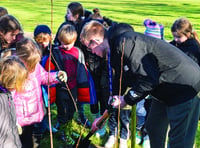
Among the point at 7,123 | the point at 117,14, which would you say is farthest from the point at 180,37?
the point at 117,14

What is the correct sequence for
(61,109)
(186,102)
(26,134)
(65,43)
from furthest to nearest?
(61,109) → (65,43) → (26,134) → (186,102)

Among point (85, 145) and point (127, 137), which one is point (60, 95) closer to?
point (127, 137)

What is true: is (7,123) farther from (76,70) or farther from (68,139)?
(76,70)

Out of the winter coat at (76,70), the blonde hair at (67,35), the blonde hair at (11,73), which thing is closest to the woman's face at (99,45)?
the blonde hair at (11,73)

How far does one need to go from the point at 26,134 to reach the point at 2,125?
3.22 ft

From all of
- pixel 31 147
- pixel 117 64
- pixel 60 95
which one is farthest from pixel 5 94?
pixel 60 95

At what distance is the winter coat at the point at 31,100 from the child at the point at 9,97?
0.45 metres

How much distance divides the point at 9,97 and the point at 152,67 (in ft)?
3.87

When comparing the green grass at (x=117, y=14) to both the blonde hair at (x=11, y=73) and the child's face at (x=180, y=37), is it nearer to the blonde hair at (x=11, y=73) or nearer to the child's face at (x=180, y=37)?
the child's face at (x=180, y=37)

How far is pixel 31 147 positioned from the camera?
3.30 meters

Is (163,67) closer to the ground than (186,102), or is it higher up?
higher up

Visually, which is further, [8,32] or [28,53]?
[8,32]

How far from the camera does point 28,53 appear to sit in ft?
9.65

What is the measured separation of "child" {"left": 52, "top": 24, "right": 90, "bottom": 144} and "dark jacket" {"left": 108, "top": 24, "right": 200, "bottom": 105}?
132 centimetres
